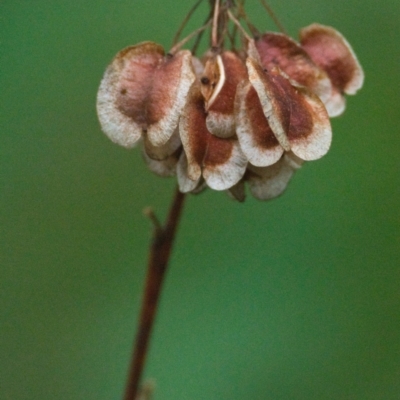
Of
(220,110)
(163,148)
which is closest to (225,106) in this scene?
(220,110)

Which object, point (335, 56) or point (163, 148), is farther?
point (335, 56)

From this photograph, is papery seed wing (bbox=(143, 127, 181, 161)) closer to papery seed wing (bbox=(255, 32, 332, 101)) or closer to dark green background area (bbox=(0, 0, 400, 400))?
papery seed wing (bbox=(255, 32, 332, 101))

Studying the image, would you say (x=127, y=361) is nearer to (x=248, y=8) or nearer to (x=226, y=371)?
(x=226, y=371)

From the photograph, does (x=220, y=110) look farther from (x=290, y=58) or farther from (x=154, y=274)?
(x=154, y=274)

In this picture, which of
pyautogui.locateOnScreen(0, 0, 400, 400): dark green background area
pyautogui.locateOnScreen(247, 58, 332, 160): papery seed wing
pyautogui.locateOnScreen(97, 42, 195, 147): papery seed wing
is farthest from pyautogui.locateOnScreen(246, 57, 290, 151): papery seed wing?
pyautogui.locateOnScreen(0, 0, 400, 400): dark green background area

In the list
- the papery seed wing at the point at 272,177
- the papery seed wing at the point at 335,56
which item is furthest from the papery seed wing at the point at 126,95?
the papery seed wing at the point at 335,56

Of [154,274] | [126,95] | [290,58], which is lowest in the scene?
[154,274]

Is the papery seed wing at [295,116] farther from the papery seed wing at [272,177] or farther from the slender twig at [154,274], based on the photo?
the slender twig at [154,274]
